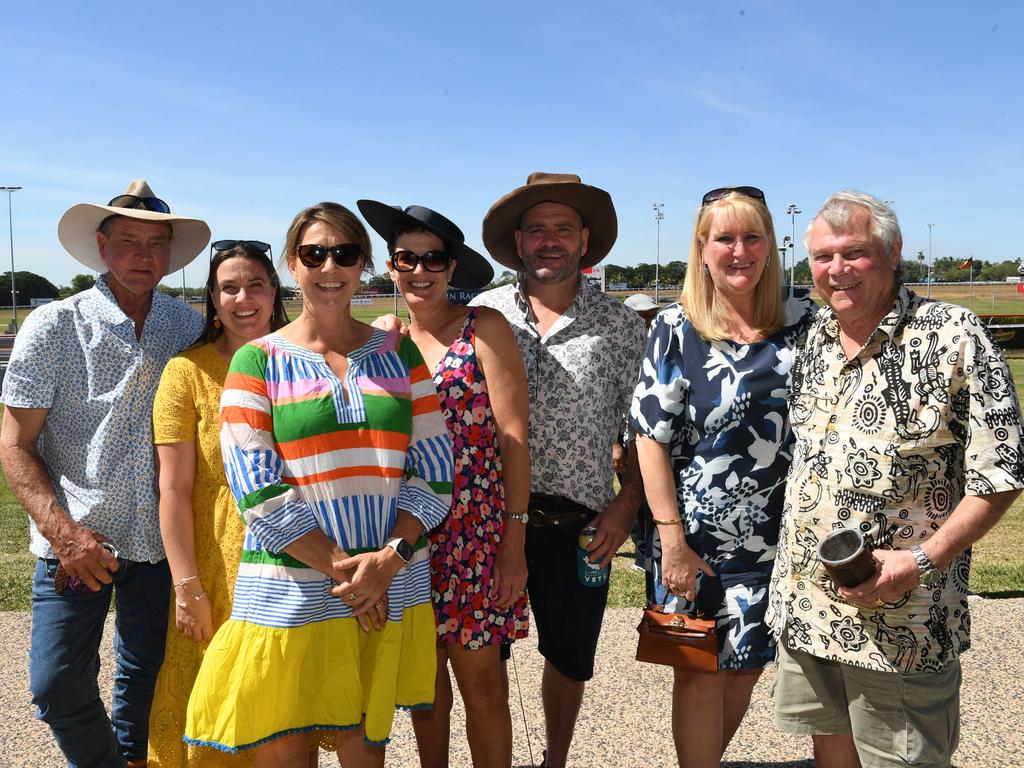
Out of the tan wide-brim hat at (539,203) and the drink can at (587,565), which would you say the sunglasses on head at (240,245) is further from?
the drink can at (587,565)

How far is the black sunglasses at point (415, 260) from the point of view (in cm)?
306

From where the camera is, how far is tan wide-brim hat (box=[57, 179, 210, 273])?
3.30m

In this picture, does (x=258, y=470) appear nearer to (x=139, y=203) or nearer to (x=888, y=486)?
(x=139, y=203)

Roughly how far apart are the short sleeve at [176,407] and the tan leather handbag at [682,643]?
1731 mm

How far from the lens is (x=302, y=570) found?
2508 millimetres

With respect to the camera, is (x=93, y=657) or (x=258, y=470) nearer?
(x=258, y=470)

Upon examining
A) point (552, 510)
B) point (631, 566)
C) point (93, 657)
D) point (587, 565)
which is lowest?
point (631, 566)

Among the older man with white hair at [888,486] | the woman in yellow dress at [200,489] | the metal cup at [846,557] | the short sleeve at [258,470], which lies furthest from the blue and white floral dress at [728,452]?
the woman in yellow dress at [200,489]

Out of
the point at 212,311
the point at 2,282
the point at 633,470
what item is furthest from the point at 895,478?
the point at 2,282

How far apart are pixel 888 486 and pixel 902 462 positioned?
80 mm

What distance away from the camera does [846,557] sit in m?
2.39

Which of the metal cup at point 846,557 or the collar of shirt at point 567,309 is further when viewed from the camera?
the collar of shirt at point 567,309

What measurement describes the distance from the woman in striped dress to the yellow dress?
0.35m

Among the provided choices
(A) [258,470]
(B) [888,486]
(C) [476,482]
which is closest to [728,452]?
(B) [888,486]
